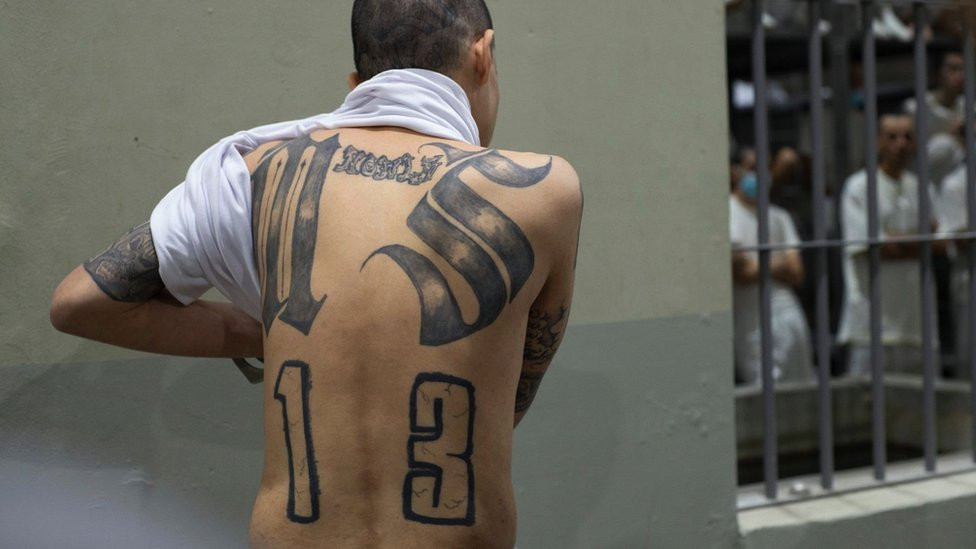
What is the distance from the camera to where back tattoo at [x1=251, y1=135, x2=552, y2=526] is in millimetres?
1844

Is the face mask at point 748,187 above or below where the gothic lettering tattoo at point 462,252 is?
above

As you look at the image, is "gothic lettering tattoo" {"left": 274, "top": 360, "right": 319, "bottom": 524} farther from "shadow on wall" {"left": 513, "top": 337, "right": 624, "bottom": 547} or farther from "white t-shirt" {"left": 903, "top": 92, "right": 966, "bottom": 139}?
"white t-shirt" {"left": 903, "top": 92, "right": 966, "bottom": 139}

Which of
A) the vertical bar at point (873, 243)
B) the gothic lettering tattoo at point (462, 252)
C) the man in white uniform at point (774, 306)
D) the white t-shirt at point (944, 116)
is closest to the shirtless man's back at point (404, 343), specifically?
the gothic lettering tattoo at point (462, 252)

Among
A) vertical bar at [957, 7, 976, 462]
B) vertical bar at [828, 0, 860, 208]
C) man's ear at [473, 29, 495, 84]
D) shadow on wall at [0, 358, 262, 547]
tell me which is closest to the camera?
man's ear at [473, 29, 495, 84]

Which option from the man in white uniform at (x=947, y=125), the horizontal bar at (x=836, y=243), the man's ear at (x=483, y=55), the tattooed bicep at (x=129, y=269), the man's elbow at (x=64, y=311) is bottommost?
the man's elbow at (x=64, y=311)

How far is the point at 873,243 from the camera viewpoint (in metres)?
4.02

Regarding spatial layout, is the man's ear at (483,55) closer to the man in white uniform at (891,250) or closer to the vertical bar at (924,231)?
the vertical bar at (924,231)

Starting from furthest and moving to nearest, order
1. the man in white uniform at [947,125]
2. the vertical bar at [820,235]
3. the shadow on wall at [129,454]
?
the man in white uniform at [947,125], the vertical bar at [820,235], the shadow on wall at [129,454]

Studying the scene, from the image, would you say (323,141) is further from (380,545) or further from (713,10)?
(713,10)

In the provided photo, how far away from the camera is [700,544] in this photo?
3.61 metres

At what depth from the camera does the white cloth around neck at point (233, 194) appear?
6.51 ft

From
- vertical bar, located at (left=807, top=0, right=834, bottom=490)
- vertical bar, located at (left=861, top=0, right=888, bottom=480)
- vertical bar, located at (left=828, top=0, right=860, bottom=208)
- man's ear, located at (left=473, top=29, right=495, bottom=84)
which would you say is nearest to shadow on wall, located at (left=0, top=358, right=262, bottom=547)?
man's ear, located at (left=473, top=29, right=495, bottom=84)

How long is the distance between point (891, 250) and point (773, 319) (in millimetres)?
962

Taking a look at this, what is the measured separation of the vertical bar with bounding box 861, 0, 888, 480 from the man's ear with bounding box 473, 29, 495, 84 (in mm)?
2411
